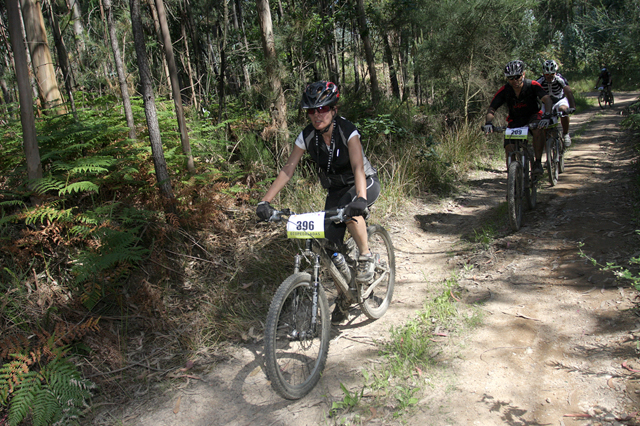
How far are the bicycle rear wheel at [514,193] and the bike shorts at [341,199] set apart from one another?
2585 mm

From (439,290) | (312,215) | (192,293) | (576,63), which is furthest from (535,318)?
(576,63)

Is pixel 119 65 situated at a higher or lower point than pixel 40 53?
lower

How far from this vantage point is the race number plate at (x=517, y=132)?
5.69m

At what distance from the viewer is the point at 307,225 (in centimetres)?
304

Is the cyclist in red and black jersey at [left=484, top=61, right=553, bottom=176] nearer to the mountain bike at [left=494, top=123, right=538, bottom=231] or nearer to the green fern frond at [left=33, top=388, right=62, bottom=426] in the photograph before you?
the mountain bike at [left=494, top=123, right=538, bottom=231]

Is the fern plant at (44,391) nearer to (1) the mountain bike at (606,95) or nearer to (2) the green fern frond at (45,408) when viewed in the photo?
(2) the green fern frond at (45,408)

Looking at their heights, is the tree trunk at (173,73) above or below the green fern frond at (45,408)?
above

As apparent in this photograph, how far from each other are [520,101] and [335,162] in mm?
4241

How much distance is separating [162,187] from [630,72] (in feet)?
44.6

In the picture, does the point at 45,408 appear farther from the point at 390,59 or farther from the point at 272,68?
the point at 390,59

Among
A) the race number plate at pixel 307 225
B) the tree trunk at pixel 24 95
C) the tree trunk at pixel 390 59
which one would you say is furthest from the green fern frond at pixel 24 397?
the tree trunk at pixel 390 59

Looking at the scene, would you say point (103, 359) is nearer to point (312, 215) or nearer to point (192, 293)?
point (192, 293)

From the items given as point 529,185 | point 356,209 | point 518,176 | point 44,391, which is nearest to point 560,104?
point 529,185

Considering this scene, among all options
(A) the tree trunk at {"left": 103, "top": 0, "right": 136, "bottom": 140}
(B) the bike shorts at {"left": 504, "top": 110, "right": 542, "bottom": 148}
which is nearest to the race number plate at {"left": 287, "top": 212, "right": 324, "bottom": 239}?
(A) the tree trunk at {"left": 103, "top": 0, "right": 136, "bottom": 140}
